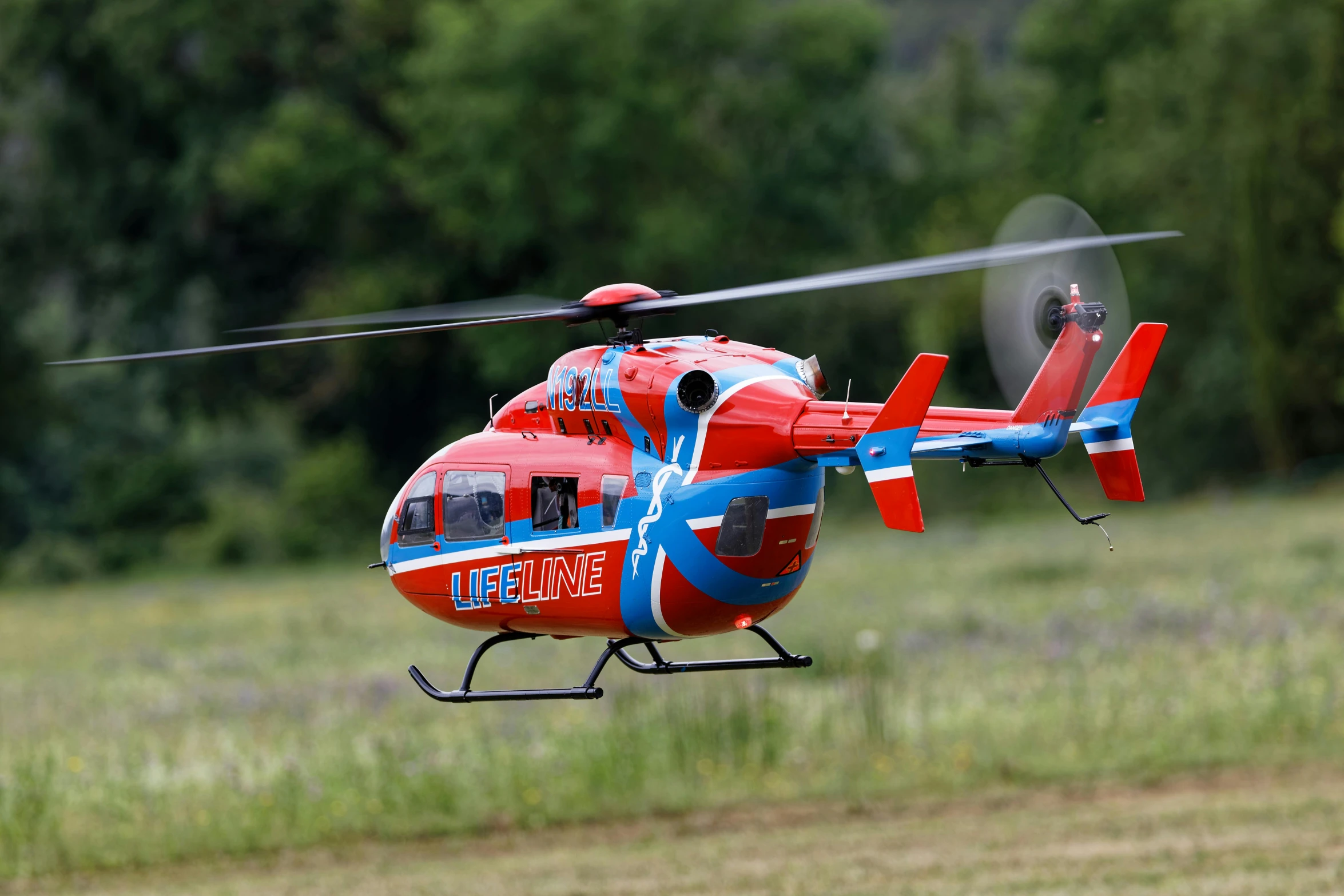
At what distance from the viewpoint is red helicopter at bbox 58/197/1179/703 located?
23.2 feet

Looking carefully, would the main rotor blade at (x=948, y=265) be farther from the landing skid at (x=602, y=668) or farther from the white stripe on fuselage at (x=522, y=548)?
the landing skid at (x=602, y=668)

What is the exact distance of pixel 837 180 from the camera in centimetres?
5425

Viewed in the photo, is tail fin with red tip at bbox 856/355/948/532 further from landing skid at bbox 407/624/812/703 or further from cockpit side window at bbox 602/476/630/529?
cockpit side window at bbox 602/476/630/529

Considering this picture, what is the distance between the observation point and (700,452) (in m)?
7.80

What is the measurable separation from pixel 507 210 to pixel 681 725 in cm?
2810

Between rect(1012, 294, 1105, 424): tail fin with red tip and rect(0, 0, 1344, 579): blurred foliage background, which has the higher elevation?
rect(0, 0, 1344, 579): blurred foliage background

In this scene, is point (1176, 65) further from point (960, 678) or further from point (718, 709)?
point (718, 709)

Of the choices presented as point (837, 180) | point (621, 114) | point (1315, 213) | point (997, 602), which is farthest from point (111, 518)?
point (1315, 213)

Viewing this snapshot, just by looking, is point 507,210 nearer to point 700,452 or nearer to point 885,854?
point 885,854

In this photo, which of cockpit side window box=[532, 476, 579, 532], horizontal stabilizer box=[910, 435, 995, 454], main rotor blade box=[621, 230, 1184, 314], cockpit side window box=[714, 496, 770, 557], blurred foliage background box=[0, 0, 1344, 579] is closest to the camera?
main rotor blade box=[621, 230, 1184, 314]

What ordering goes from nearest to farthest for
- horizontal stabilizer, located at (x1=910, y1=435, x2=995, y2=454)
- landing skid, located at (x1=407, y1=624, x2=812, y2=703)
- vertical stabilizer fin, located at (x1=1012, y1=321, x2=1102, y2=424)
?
vertical stabilizer fin, located at (x1=1012, y1=321, x2=1102, y2=424) < horizontal stabilizer, located at (x1=910, y1=435, x2=995, y2=454) < landing skid, located at (x1=407, y1=624, x2=812, y2=703)

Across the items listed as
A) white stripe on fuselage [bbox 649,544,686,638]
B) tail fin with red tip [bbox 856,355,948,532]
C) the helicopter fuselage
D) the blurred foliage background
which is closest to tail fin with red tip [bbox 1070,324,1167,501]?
tail fin with red tip [bbox 856,355,948,532]

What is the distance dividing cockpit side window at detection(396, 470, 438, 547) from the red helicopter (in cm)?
1

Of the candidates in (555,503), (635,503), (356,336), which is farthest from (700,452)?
(356,336)
